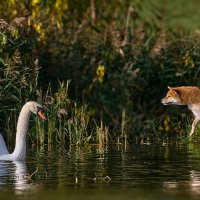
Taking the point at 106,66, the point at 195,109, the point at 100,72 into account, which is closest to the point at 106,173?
the point at 195,109

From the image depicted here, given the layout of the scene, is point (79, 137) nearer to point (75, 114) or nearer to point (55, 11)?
point (75, 114)

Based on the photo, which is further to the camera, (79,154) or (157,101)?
(157,101)

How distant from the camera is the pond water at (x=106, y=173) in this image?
13.7m

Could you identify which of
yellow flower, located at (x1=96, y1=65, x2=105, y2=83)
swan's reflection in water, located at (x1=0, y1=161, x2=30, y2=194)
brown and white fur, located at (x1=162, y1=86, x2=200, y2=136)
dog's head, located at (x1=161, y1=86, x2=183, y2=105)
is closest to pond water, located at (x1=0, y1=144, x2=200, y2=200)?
swan's reflection in water, located at (x1=0, y1=161, x2=30, y2=194)

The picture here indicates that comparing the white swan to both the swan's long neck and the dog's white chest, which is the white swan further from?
the dog's white chest

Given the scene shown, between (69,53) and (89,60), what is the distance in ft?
1.41

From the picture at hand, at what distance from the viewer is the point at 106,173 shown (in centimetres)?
1580

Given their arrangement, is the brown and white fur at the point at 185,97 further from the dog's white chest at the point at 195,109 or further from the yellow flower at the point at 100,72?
the yellow flower at the point at 100,72

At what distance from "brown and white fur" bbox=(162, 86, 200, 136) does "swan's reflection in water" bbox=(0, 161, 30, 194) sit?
571 cm

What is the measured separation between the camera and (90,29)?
24.7 m

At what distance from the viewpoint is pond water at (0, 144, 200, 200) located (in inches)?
540

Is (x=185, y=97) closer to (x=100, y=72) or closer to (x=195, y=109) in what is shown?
(x=195, y=109)

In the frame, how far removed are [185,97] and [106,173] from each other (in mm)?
6697

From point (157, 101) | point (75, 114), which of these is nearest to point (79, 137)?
point (75, 114)
